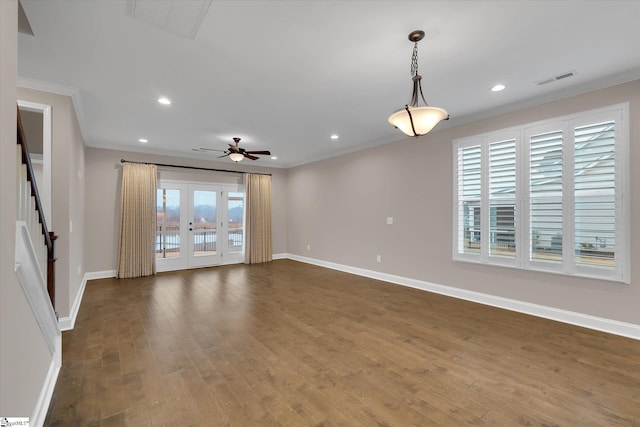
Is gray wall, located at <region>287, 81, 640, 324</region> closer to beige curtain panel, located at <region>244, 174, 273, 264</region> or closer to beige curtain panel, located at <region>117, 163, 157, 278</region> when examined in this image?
beige curtain panel, located at <region>244, 174, 273, 264</region>

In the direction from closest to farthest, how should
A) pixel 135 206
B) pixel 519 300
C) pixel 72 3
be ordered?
pixel 72 3 → pixel 519 300 → pixel 135 206

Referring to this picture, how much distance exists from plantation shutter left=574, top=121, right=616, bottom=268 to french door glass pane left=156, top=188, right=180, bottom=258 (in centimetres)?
740

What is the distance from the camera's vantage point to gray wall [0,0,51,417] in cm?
131

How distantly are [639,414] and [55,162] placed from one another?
578cm

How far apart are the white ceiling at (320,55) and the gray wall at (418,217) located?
447 mm

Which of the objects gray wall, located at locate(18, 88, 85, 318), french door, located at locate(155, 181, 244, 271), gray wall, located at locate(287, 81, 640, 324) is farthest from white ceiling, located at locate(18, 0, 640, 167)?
french door, located at locate(155, 181, 244, 271)

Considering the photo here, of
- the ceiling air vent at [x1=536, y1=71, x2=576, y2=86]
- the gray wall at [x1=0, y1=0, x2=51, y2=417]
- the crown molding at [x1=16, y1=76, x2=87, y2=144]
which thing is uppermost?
the ceiling air vent at [x1=536, y1=71, x2=576, y2=86]

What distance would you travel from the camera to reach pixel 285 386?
7.13ft

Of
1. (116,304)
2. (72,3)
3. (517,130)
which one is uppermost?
(72,3)

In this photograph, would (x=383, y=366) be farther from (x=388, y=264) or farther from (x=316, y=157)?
(x=316, y=157)

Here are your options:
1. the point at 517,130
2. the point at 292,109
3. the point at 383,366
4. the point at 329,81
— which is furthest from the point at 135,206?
the point at 517,130

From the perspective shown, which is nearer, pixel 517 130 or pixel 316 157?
pixel 517 130

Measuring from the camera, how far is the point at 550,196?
3590 mm

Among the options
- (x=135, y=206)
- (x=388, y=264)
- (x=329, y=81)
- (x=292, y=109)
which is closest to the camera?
(x=329, y=81)
